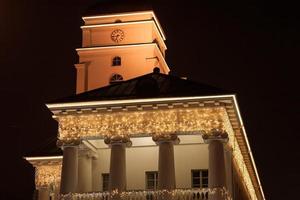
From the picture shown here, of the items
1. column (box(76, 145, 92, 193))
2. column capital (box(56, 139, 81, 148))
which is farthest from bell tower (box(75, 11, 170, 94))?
column capital (box(56, 139, 81, 148))

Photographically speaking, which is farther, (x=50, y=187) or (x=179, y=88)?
(x=50, y=187)

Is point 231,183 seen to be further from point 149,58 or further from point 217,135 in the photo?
point 149,58

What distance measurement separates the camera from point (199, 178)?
3766 cm

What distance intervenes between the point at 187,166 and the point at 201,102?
495 cm

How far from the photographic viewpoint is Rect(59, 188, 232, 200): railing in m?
33.5

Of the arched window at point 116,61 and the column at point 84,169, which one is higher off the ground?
the arched window at point 116,61

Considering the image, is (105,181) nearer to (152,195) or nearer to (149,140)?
(149,140)

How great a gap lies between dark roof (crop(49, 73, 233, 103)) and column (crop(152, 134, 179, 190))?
208cm

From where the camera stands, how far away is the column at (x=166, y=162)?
111 feet

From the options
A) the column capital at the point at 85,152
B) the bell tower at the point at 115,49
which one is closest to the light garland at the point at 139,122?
the column capital at the point at 85,152

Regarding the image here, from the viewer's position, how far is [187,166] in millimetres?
37781

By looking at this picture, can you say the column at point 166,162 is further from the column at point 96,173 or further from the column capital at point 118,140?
the column at point 96,173

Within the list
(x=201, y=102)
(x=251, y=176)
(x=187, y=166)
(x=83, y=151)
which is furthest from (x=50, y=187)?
(x=251, y=176)

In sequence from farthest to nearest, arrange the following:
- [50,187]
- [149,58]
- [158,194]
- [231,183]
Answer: [149,58] < [50,187] < [231,183] < [158,194]
